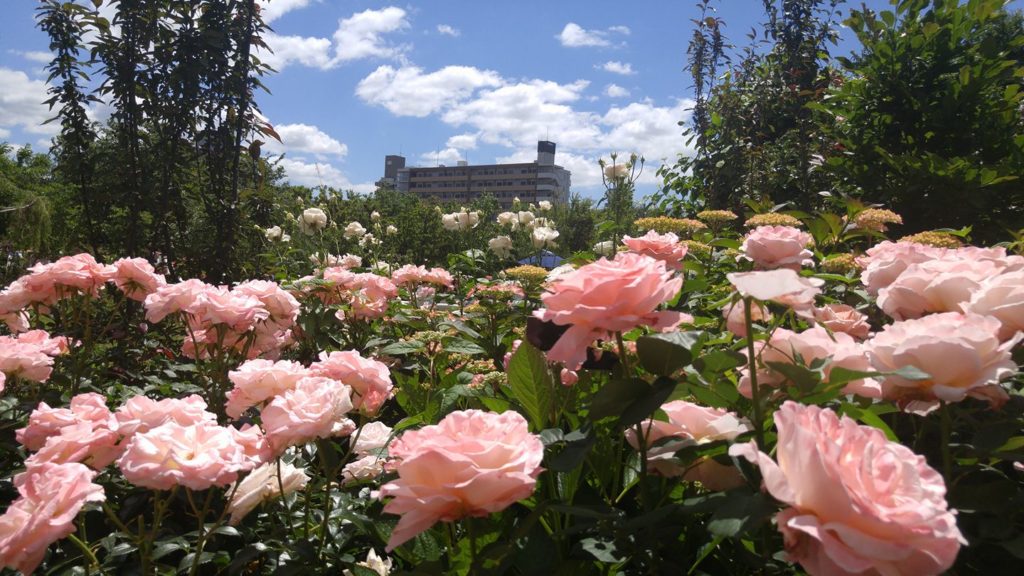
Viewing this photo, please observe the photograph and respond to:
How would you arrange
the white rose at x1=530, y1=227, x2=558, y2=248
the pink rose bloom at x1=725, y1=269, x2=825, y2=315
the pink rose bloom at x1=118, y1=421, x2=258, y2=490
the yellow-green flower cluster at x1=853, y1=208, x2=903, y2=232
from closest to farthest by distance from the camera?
the pink rose bloom at x1=725, y1=269, x2=825, y2=315, the pink rose bloom at x1=118, y1=421, x2=258, y2=490, the yellow-green flower cluster at x1=853, y1=208, x2=903, y2=232, the white rose at x1=530, y1=227, x2=558, y2=248

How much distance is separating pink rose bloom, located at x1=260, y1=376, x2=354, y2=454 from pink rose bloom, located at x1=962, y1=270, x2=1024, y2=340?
0.88 metres

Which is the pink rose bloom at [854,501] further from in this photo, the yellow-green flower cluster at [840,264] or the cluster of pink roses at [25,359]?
the cluster of pink roses at [25,359]

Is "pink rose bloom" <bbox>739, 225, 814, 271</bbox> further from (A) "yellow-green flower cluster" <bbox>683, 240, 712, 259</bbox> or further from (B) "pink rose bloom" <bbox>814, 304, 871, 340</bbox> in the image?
(A) "yellow-green flower cluster" <bbox>683, 240, 712, 259</bbox>

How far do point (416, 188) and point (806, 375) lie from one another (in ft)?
308

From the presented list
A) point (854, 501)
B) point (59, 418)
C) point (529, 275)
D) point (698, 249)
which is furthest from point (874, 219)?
point (59, 418)

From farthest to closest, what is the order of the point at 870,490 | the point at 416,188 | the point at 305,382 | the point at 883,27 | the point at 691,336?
the point at 416,188 < the point at 883,27 < the point at 305,382 < the point at 691,336 < the point at 870,490

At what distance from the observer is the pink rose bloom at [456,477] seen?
62 cm

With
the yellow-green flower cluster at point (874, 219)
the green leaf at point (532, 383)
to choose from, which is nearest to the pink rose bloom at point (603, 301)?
the green leaf at point (532, 383)

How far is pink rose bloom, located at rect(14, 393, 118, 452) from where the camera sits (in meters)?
1.05

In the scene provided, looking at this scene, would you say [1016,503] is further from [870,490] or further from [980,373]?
[870,490]

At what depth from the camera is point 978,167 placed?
253 cm

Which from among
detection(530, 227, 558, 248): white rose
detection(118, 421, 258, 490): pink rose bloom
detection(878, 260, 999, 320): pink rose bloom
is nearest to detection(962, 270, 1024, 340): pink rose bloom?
detection(878, 260, 999, 320): pink rose bloom

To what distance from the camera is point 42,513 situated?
0.80 meters

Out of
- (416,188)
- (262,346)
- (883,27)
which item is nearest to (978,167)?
(883,27)
